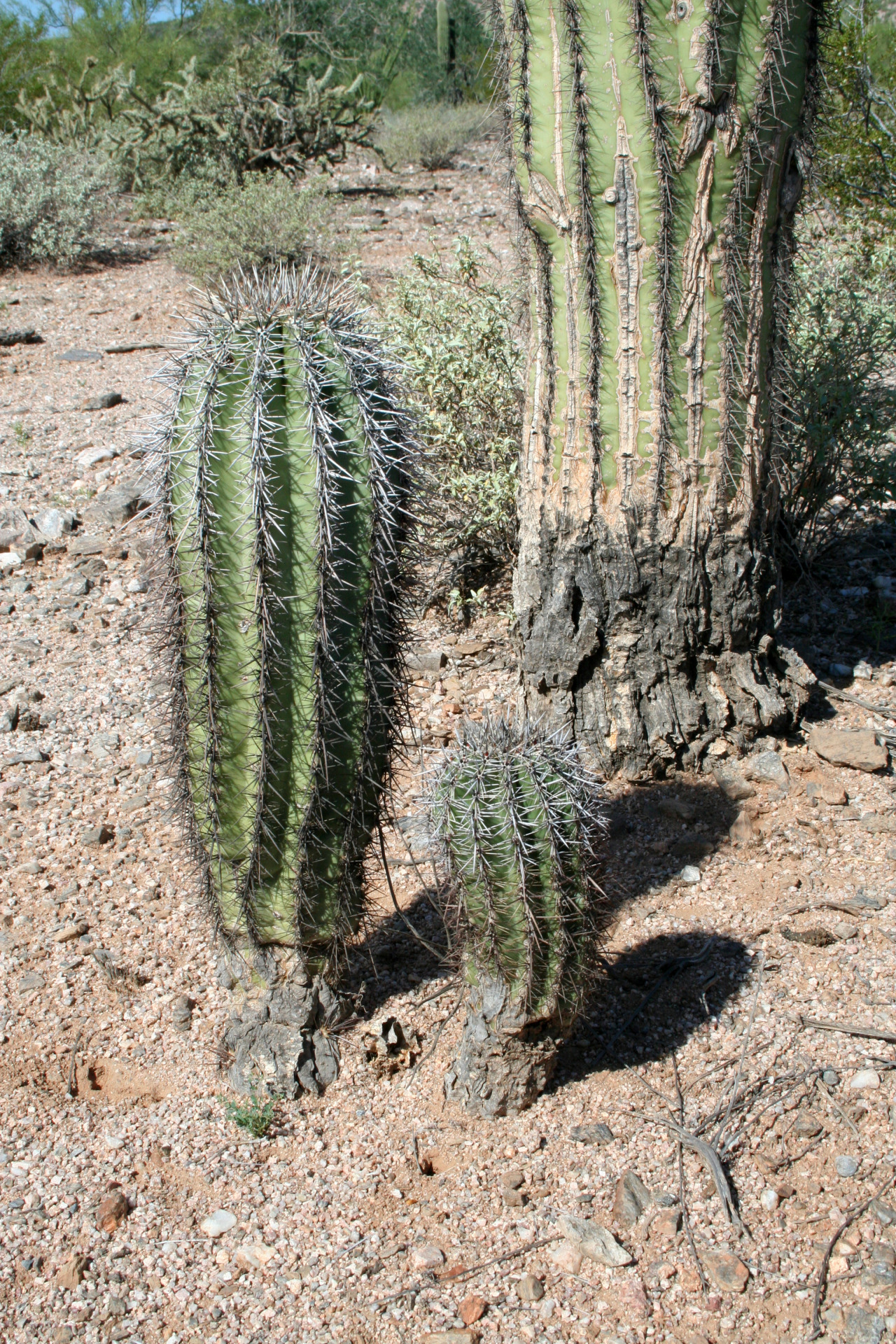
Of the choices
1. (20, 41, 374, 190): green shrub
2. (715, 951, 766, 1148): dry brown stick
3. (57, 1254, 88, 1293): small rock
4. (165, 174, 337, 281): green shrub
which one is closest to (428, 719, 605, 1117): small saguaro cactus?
(715, 951, 766, 1148): dry brown stick

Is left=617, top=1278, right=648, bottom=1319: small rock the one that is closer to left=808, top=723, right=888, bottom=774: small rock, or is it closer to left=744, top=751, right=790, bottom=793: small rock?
left=744, top=751, right=790, bottom=793: small rock

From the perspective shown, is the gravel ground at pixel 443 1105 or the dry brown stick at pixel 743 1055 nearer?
the gravel ground at pixel 443 1105

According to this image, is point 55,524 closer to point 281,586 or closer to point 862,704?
point 281,586

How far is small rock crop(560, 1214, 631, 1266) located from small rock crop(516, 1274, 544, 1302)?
111 millimetres

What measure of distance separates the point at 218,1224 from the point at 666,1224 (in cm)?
95

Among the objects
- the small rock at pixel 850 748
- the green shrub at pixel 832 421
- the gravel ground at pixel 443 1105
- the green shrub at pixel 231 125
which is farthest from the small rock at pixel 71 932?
the green shrub at pixel 231 125

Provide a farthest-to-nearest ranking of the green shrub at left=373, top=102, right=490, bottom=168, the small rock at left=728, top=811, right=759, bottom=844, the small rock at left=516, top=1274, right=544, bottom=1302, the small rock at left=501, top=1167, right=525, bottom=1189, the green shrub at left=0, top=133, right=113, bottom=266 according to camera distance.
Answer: the green shrub at left=373, top=102, right=490, bottom=168, the green shrub at left=0, top=133, right=113, bottom=266, the small rock at left=728, top=811, right=759, bottom=844, the small rock at left=501, top=1167, right=525, bottom=1189, the small rock at left=516, top=1274, right=544, bottom=1302

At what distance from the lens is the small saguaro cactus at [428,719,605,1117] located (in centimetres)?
218

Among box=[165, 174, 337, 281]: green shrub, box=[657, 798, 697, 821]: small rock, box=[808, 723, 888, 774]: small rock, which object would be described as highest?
box=[165, 174, 337, 281]: green shrub

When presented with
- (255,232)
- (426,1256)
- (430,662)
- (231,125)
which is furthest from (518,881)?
(231,125)

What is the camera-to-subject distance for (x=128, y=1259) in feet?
7.16

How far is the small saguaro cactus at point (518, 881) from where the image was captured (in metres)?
2.18

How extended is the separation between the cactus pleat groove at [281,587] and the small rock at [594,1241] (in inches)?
34.0

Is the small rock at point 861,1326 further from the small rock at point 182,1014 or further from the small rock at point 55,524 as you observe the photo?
the small rock at point 55,524
